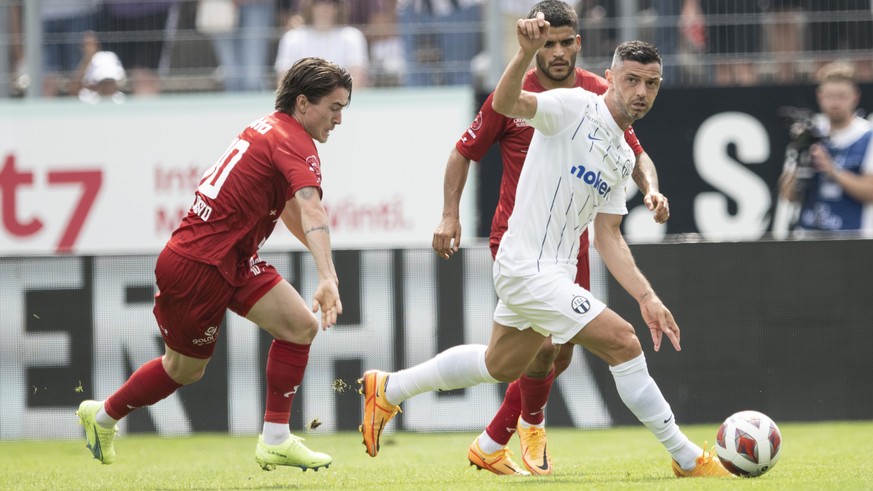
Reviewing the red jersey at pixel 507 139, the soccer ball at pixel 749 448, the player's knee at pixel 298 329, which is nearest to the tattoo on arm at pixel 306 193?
the player's knee at pixel 298 329

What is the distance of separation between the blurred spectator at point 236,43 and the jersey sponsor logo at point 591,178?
6922 millimetres

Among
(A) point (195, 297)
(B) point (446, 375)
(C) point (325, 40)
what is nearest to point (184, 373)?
(A) point (195, 297)

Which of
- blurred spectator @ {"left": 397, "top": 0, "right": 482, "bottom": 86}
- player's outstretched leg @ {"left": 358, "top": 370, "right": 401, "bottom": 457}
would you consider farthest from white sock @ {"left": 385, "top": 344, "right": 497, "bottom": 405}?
blurred spectator @ {"left": 397, "top": 0, "right": 482, "bottom": 86}

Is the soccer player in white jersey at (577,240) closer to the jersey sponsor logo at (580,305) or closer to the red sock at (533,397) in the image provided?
the jersey sponsor logo at (580,305)

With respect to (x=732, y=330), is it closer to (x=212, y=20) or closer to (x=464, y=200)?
(x=464, y=200)

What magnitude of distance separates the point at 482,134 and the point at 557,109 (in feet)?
3.57

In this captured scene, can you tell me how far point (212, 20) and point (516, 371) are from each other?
7168 mm

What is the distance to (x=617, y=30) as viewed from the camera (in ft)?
39.8

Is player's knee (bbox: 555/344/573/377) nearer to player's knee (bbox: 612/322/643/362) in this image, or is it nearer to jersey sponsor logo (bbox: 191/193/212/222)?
player's knee (bbox: 612/322/643/362)

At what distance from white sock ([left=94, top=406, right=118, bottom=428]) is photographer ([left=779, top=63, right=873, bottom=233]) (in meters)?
6.63

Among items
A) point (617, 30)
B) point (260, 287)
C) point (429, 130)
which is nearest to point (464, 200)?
point (429, 130)

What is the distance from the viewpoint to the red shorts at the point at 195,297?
21.7 feet

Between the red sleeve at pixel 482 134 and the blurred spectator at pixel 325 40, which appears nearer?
the red sleeve at pixel 482 134

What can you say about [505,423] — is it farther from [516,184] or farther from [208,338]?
[208,338]
